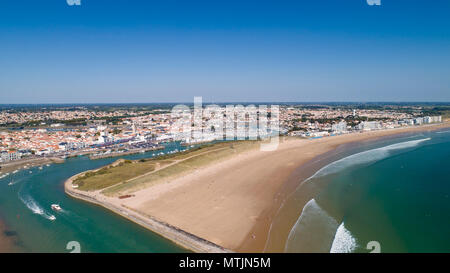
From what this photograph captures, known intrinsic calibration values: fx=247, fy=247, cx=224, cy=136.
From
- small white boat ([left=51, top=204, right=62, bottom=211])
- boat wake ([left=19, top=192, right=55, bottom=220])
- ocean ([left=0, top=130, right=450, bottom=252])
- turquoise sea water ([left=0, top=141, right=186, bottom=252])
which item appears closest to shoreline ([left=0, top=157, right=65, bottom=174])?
ocean ([left=0, top=130, right=450, bottom=252])

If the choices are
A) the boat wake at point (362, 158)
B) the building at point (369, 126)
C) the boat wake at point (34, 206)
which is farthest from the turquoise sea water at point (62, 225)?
the building at point (369, 126)

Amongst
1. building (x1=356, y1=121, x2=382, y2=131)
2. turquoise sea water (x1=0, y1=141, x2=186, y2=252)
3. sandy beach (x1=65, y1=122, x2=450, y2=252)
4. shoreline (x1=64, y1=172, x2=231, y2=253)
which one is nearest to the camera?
shoreline (x1=64, y1=172, x2=231, y2=253)

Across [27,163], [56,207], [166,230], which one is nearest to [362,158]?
[166,230]

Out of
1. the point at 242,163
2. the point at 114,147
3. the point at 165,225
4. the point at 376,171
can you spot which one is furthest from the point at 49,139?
the point at 376,171

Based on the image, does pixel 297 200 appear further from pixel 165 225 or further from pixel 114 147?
pixel 114 147

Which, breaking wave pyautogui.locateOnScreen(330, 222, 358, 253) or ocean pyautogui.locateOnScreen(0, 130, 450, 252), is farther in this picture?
ocean pyautogui.locateOnScreen(0, 130, 450, 252)

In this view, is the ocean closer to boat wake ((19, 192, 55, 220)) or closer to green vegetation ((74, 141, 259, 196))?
boat wake ((19, 192, 55, 220))

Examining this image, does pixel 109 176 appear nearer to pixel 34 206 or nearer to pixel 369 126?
pixel 34 206

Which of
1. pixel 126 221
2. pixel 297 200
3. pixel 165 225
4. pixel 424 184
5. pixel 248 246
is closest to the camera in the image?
pixel 248 246
